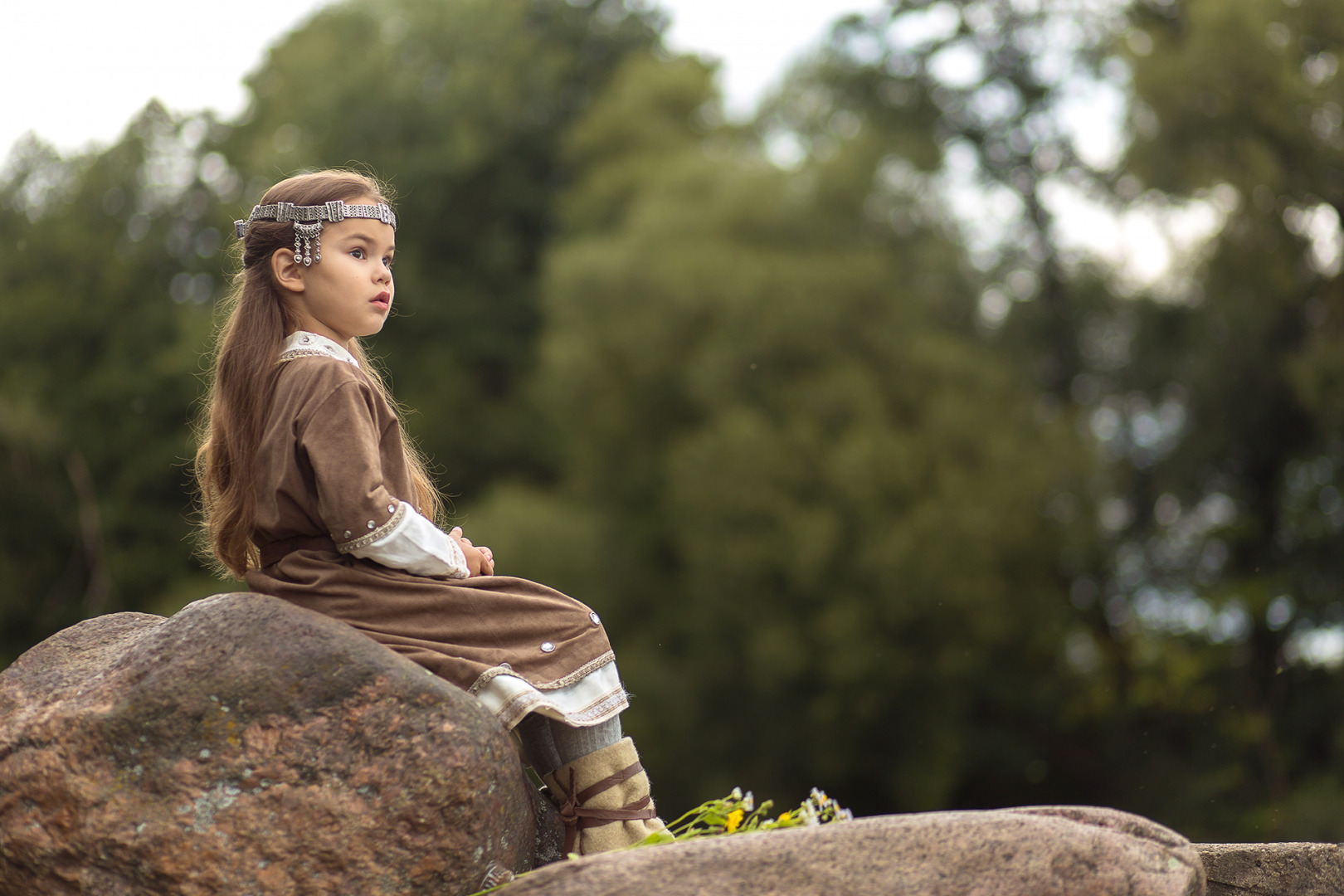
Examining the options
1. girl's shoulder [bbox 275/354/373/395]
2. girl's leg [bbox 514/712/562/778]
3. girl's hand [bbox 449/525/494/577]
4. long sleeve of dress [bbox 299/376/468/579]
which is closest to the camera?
long sleeve of dress [bbox 299/376/468/579]

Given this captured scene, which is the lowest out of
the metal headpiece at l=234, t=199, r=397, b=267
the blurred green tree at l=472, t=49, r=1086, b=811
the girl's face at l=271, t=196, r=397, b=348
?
the blurred green tree at l=472, t=49, r=1086, b=811

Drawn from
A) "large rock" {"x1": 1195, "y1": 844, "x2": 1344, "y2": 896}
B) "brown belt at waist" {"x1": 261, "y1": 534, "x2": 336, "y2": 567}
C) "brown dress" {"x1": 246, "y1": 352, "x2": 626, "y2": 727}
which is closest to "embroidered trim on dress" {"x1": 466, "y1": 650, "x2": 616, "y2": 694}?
"brown dress" {"x1": 246, "y1": 352, "x2": 626, "y2": 727}

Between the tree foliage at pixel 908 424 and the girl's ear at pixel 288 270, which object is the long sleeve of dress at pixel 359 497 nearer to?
the girl's ear at pixel 288 270

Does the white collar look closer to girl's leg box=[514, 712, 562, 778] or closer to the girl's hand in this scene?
the girl's hand

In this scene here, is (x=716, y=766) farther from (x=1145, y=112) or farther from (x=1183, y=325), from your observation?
(x=1145, y=112)

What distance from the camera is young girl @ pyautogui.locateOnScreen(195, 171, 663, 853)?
2.79 metres

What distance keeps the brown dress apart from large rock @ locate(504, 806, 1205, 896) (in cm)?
44

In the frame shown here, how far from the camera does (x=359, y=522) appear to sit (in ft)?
8.99

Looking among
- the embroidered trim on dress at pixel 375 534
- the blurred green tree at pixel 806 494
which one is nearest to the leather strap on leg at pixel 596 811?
the embroidered trim on dress at pixel 375 534

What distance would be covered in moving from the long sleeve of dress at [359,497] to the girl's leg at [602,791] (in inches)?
19.9

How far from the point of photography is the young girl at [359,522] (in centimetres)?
279

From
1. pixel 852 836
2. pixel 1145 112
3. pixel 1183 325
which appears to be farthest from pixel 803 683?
pixel 852 836

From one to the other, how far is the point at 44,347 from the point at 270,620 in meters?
14.3

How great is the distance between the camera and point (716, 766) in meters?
12.2
